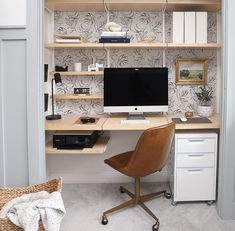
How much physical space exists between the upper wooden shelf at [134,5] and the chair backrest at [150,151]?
4.10 feet

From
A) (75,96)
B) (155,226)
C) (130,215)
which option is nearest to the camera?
(155,226)

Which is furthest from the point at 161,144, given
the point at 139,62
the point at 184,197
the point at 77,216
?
the point at 139,62

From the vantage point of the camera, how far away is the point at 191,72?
324 cm

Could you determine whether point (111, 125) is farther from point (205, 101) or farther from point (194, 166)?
point (205, 101)

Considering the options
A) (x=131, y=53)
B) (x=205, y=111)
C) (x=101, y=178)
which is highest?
(x=131, y=53)

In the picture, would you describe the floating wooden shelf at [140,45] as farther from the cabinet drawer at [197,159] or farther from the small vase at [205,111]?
the cabinet drawer at [197,159]

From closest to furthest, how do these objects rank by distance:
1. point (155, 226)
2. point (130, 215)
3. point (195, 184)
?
point (155, 226), point (130, 215), point (195, 184)

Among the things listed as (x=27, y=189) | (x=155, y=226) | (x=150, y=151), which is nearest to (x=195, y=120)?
(x=150, y=151)

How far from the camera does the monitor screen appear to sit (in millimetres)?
2984

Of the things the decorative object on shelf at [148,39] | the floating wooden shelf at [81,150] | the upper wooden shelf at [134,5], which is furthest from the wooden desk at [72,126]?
the upper wooden shelf at [134,5]

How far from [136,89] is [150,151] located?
32.2 inches

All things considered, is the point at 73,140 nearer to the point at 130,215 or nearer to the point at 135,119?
the point at 135,119

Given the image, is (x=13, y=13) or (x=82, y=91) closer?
(x=13, y=13)

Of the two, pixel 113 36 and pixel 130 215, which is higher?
pixel 113 36
